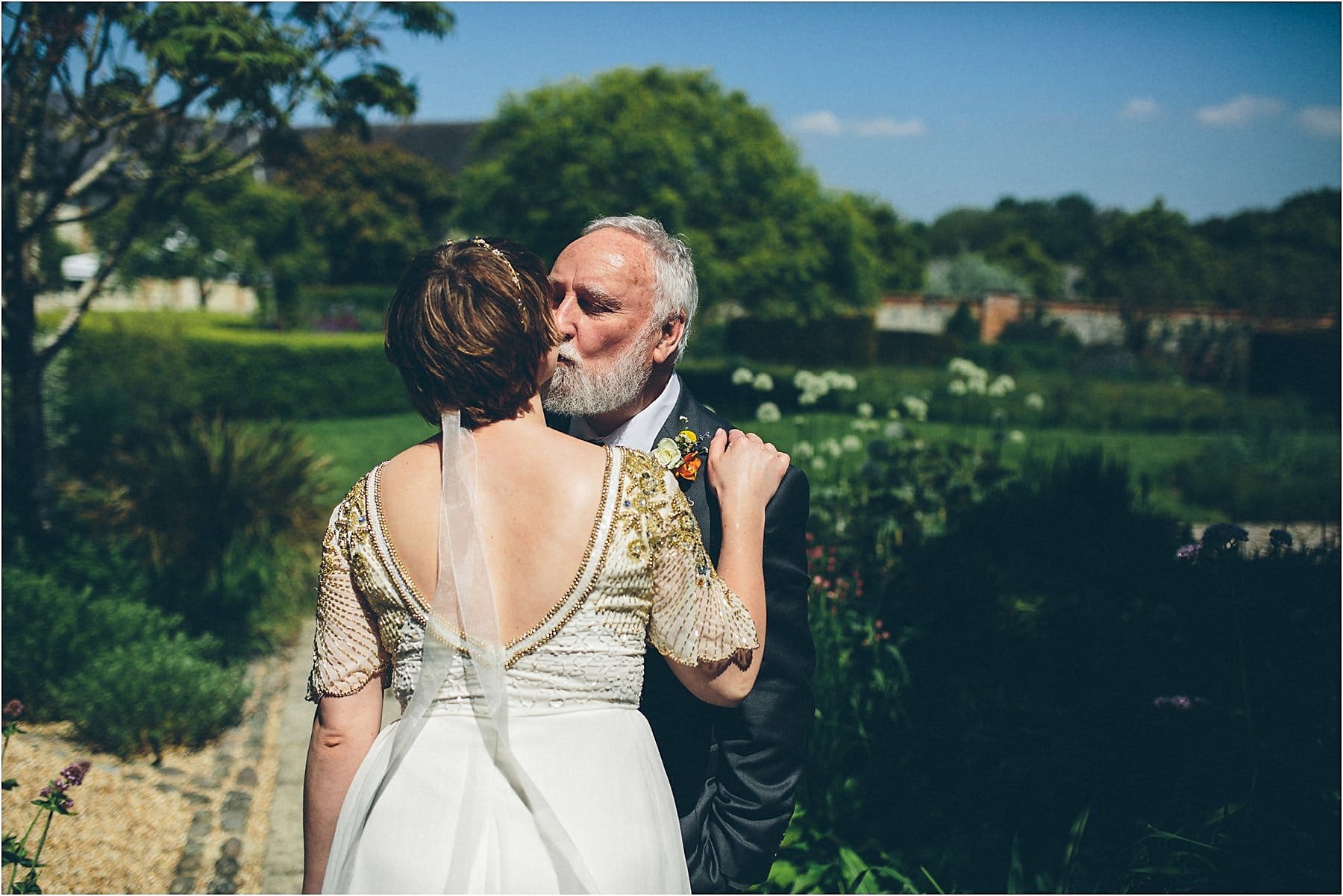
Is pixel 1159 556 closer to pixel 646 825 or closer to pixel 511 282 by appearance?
pixel 646 825

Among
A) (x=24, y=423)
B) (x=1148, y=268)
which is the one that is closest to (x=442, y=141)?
(x=1148, y=268)

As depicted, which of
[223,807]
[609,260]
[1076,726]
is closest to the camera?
[609,260]

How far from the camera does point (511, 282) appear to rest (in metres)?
1.69

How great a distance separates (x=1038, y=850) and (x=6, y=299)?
622 cm

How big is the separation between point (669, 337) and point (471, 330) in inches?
35.2

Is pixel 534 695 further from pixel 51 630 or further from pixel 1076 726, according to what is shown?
pixel 51 630

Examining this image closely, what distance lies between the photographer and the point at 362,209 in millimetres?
37500

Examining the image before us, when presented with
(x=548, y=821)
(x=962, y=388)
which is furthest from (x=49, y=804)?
(x=962, y=388)

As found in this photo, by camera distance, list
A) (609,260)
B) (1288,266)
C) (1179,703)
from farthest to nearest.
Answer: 1. (1288,266)
2. (1179,703)
3. (609,260)

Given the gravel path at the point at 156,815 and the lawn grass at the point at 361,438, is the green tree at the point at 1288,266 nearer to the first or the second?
the lawn grass at the point at 361,438

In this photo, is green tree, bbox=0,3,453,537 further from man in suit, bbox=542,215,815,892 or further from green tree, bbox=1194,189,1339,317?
green tree, bbox=1194,189,1339,317

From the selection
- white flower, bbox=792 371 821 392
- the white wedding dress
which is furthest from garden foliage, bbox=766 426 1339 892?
the white wedding dress

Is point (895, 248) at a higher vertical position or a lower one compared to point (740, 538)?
higher

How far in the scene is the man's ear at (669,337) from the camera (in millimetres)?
2459
